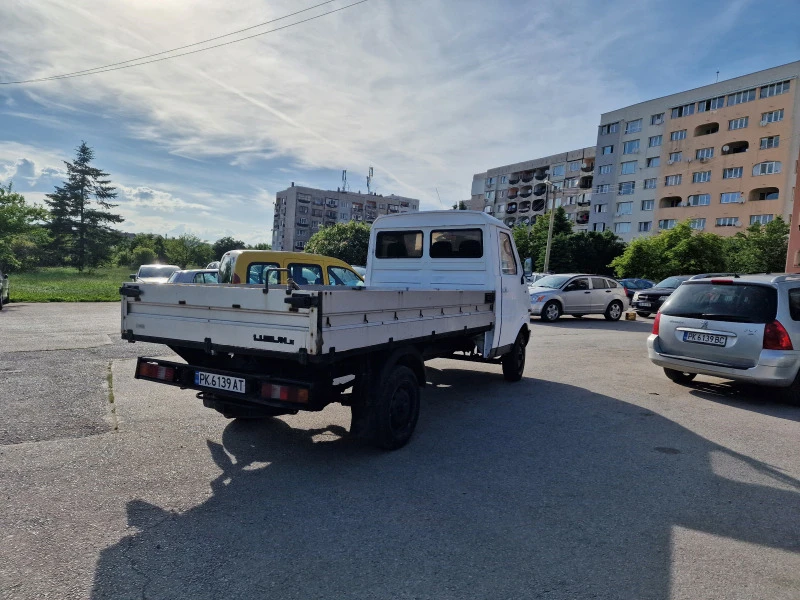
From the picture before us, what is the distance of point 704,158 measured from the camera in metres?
53.6

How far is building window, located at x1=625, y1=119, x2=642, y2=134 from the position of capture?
197 feet

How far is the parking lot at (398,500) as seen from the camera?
2695 millimetres

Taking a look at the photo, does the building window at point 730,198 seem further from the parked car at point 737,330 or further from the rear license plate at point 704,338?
the rear license plate at point 704,338

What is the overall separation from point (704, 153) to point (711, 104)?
4930 mm

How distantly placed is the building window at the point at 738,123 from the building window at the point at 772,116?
4.90 ft

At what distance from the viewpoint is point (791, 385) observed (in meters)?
6.82

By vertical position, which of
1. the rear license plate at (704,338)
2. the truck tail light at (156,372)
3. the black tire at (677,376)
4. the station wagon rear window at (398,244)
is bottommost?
the black tire at (677,376)

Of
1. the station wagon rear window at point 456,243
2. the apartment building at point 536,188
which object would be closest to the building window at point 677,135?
the apartment building at point 536,188

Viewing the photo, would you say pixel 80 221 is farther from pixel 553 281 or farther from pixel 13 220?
pixel 553 281

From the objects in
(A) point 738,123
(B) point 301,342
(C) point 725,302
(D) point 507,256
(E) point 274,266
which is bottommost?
(B) point 301,342

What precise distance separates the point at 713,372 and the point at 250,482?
20.6ft

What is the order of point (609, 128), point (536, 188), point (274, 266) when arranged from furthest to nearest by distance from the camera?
point (536, 188)
point (609, 128)
point (274, 266)

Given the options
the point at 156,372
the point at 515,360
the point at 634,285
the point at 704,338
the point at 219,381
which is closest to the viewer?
the point at 219,381

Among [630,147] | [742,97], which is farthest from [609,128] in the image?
[742,97]
